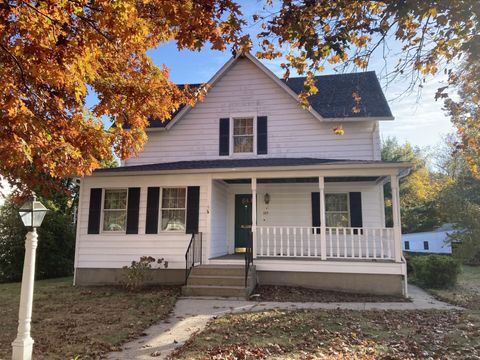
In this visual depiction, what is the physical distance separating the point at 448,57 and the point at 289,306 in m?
5.98

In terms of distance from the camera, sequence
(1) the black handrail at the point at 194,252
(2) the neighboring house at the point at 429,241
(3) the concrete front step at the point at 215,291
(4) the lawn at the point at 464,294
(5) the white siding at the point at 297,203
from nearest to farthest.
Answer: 1. (4) the lawn at the point at 464,294
2. (3) the concrete front step at the point at 215,291
3. (1) the black handrail at the point at 194,252
4. (5) the white siding at the point at 297,203
5. (2) the neighboring house at the point at 429,241

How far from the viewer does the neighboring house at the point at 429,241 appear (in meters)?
25.7

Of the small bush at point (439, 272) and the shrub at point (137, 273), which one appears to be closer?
the shrub at point (137, 273)

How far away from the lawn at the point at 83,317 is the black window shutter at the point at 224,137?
5.16 m

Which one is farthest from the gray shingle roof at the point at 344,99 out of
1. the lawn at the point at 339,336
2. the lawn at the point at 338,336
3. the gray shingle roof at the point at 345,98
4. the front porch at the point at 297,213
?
the lawn at the point at 338,336

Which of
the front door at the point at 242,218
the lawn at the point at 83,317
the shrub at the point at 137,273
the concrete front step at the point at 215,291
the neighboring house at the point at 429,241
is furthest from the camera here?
the neighboring house at the point at 429,241

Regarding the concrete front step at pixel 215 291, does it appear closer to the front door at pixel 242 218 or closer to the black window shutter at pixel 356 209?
the front door at pixel 242 218

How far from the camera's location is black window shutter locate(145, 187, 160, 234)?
1217 centimetres

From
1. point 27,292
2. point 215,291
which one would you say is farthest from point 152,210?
point 27,292

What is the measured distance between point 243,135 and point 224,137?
70cm

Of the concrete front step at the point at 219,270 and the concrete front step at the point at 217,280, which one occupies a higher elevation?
the concrete front step at the point at 219,270

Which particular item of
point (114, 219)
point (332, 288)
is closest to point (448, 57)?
point (332, 288)

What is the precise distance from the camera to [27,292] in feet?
17.9

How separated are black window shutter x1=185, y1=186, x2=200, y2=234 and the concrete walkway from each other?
8.87 feet
